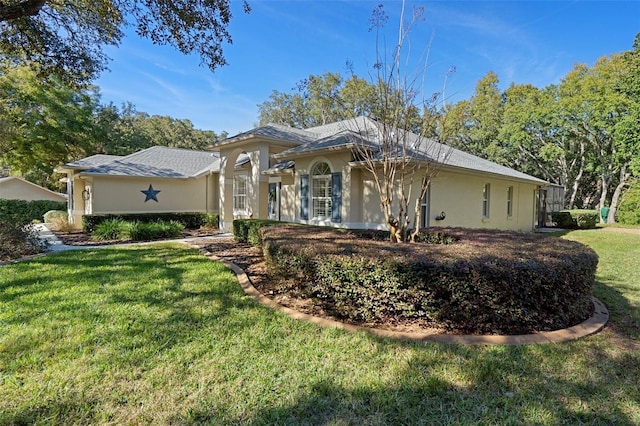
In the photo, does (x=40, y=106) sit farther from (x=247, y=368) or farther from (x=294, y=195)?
(x=247, y=368)

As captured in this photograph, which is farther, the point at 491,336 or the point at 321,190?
the point at 321,190

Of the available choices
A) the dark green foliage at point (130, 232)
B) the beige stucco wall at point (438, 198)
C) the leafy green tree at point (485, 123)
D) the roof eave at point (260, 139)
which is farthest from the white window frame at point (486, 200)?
the leafy green tree at point (485, 123)

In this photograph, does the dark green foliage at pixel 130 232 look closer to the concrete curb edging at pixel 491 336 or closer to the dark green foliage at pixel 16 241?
the dark green foliage at pixel 16 241

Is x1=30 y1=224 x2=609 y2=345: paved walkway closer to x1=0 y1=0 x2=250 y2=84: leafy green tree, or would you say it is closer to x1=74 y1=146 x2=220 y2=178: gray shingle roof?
x1=0 y1=0 x2=250 y2=84: leafy green tree

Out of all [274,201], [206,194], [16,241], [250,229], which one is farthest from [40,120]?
[250,229]

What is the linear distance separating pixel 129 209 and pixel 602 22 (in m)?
22.1

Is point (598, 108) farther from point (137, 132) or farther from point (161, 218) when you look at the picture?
point (137, 132)

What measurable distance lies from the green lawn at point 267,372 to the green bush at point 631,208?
23260 mm

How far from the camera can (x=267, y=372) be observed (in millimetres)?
3105

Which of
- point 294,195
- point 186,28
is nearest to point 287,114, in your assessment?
point 294,195

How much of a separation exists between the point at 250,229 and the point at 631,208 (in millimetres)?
26505

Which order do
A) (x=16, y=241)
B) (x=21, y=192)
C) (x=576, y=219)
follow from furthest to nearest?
(x=21, y=192) → (x=576, y=219) → (x=16, y=241)

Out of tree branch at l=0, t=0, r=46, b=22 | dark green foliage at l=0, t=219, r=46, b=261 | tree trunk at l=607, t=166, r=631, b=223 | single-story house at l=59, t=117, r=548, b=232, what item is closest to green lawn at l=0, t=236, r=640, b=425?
single-story house at l=59, t=117, r=548, b=232

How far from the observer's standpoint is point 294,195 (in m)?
13.3
